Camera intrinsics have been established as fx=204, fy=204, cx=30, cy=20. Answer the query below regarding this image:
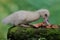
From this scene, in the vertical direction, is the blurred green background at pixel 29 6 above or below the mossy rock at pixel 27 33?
above

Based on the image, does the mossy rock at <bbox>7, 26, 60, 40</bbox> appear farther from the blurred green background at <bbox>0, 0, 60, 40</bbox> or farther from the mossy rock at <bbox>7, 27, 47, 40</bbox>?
the blurred green background at <bbox>0, 0, 60, 40</bbox>

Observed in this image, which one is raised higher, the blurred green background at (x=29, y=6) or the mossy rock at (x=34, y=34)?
the blurred green background at (x=29, y=6)

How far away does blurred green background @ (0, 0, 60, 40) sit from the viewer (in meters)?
1.67

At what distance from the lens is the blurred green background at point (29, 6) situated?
1672 millimetres

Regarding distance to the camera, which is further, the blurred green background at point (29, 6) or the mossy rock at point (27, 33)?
the blurred green background at point (29, 6)

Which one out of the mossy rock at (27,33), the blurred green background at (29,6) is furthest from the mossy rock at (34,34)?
the blurred green background at (29,6)

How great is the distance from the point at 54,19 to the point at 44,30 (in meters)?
0.41

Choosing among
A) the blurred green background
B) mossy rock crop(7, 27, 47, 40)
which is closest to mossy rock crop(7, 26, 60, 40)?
mossy rock crop(7, 27, 47, 40)

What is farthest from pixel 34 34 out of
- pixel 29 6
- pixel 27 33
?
pixel 29 6

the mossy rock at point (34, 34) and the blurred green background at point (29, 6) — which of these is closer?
the mossy rock at point (34, 34)

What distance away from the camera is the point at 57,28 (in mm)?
1328

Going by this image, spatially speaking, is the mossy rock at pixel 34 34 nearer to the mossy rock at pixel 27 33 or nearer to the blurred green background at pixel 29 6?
the mossy rock at pixel 27 33

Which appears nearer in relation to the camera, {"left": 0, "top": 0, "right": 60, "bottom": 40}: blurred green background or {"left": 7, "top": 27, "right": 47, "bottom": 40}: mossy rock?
{"left": 7, "top": 27, "right": 47, "bottom": 40}: mossy rock

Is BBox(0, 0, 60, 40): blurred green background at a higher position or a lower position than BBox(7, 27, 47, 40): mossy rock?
higher
